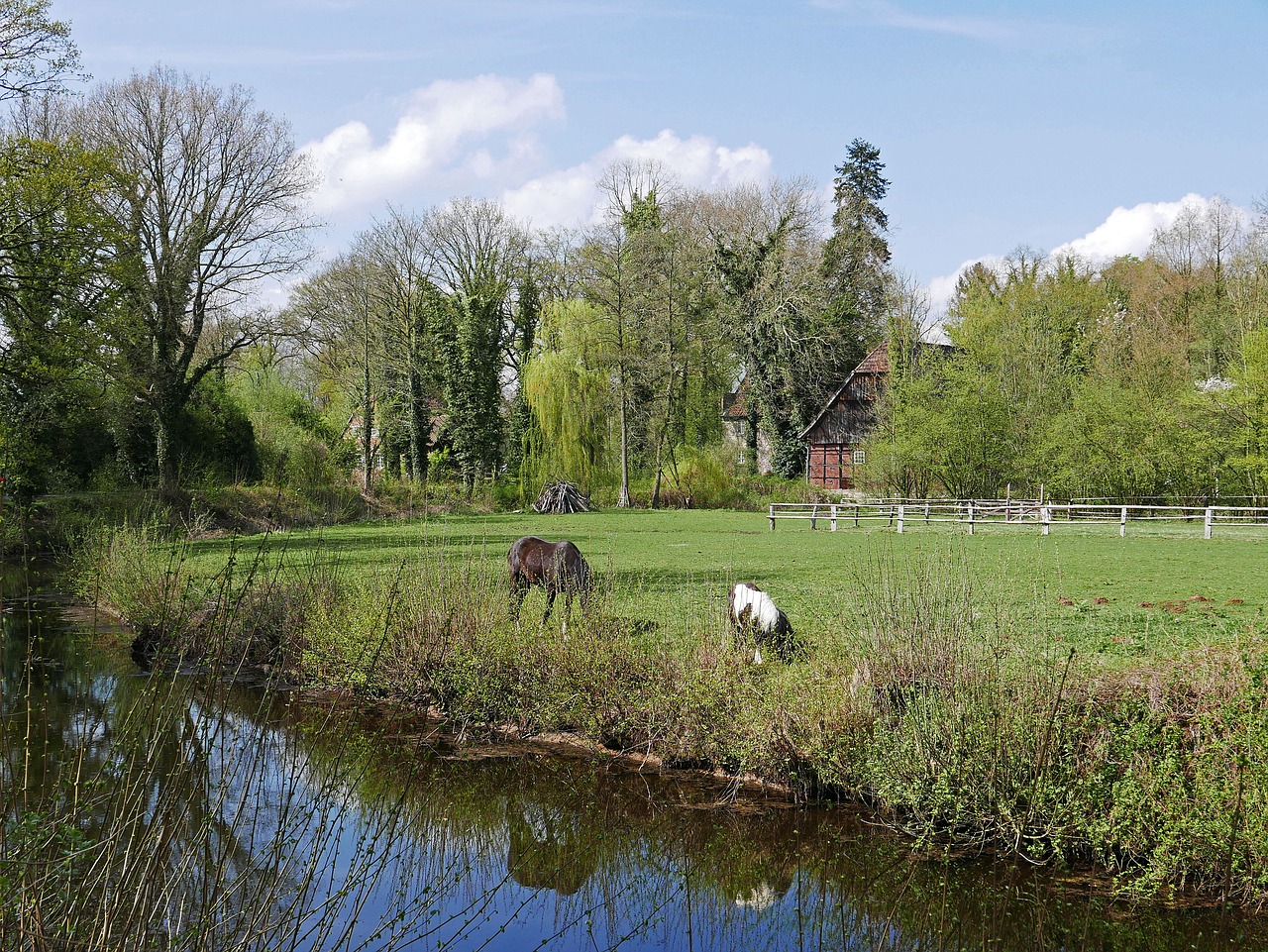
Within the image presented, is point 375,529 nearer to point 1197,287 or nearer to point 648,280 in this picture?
point 648,280

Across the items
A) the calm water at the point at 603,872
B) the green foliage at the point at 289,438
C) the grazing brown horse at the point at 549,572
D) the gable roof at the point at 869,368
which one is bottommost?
the calm water at the point at 603,872

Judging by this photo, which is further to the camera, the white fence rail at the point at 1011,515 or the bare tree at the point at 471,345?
the bare tree at the point at 471,345

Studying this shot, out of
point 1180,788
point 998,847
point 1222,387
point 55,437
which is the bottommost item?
point 998,847

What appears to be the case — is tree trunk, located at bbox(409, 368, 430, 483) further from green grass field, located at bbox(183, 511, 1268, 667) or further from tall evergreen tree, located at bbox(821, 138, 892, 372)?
tall evergreen tree, located at bbox(821, 138, 892, 372)

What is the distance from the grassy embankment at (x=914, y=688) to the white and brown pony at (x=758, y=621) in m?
0.20

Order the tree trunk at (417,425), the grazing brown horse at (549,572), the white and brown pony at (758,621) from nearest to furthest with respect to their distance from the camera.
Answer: the white and brown pony at (758,621), the grazing brown horse at (549,572), the tree trunk at (417,425)

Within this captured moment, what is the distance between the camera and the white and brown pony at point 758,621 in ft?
31.0

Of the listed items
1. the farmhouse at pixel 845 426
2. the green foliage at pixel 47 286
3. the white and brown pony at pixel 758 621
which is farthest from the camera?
the farmhouse at pixel 845 426

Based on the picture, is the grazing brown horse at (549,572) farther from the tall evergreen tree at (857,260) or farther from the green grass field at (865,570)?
the tall evergreen tree at (857,260)

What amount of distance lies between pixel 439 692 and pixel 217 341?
28.1 meters

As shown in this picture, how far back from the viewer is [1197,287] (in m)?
43.5

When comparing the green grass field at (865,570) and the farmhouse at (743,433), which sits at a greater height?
the farmhouse at (743,433)

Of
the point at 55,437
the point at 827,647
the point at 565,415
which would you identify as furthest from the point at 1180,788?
the point at 565,415

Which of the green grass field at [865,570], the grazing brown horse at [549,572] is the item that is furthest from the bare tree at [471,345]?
the grazing brown horse at [549,572]
